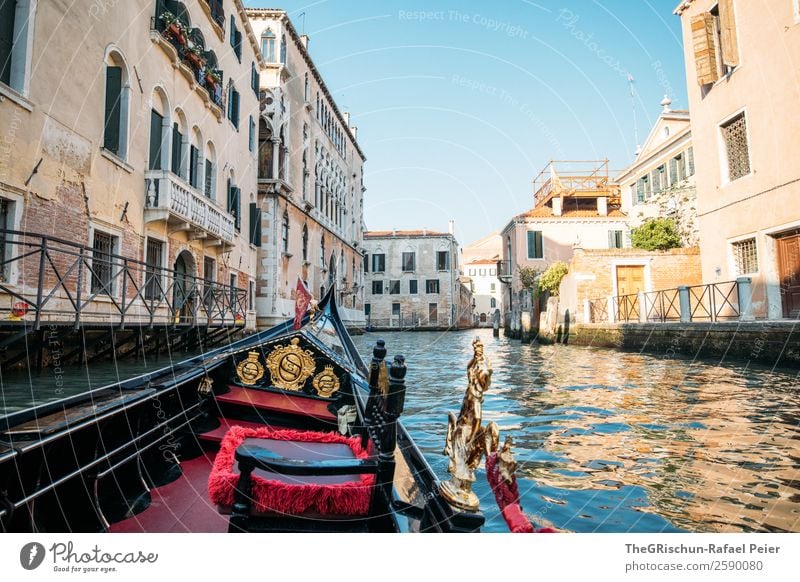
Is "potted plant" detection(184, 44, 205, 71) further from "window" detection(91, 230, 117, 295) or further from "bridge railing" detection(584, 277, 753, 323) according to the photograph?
"bridge railing" detection(584, 277, 753, 323)

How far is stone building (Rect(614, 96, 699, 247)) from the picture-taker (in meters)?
13.0

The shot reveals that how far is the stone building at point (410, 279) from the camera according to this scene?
31203 mm

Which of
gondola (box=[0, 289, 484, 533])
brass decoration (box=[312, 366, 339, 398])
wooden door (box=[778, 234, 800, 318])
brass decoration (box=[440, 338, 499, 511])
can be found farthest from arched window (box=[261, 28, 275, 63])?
brass decoration (box=[440, 338, 499, 511])

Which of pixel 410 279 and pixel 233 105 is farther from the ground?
pixel 233 105

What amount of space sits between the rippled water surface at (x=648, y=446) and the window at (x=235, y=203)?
7.04 meters

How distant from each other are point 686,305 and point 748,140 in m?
3.16

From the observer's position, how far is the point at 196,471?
7.30 feet

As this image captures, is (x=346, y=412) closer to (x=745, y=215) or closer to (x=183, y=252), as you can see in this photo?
(x=183, y=252)

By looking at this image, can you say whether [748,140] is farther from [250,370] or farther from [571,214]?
[571,214]

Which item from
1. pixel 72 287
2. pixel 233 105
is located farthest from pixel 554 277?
pixel 72 287

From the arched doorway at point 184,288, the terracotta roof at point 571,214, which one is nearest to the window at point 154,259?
the arched doorway at point 184,288

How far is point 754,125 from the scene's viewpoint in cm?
793

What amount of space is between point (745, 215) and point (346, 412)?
8.73m

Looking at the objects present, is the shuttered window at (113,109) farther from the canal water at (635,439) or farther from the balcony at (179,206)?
the canal water at (635,439)
